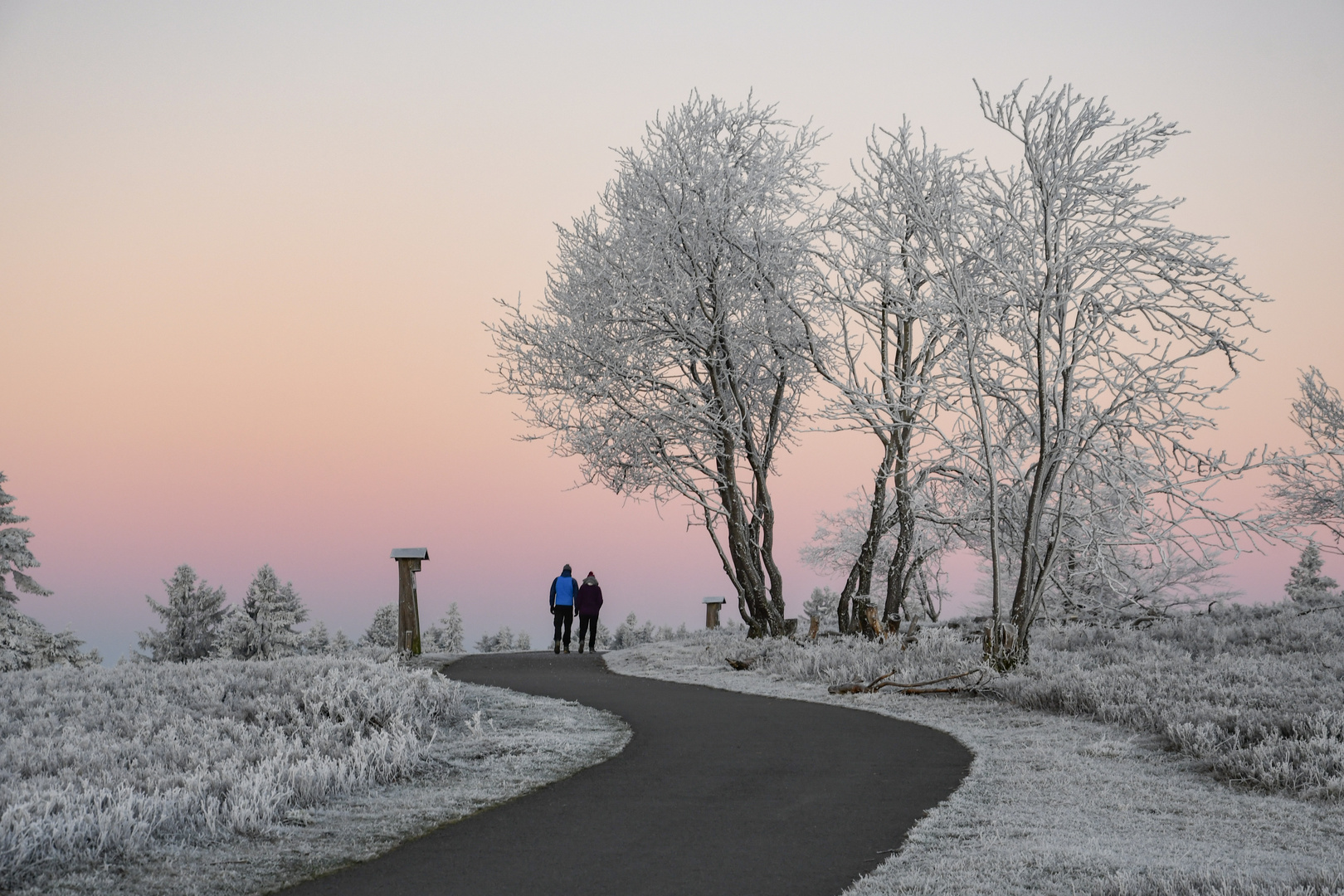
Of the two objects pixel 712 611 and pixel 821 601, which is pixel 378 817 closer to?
pixel 712 611

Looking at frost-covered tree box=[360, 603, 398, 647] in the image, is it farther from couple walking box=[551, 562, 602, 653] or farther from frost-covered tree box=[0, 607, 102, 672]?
couple walking box=[551, 562, 602, 653]

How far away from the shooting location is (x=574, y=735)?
900 centimetres

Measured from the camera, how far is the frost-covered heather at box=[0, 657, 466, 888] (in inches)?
204

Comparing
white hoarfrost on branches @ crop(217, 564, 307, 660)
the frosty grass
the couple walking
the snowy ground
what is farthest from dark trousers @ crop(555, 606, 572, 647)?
white hoarfrost on branches @ crop(217, 564, 307, 660)

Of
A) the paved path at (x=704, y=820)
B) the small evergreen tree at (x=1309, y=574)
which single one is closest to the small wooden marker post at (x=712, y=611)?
the paved path at (x=704, y=820)

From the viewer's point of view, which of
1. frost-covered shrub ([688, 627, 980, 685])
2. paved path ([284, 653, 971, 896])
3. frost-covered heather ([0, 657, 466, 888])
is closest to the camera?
paved path ([284, 653, 971, 896])

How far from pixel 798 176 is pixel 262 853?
18.0m

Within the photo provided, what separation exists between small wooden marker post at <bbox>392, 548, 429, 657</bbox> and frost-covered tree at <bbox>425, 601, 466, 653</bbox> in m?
33.3

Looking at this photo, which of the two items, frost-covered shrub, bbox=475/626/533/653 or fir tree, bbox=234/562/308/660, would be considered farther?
frost-covered shrub, bbox=475/626/533/653

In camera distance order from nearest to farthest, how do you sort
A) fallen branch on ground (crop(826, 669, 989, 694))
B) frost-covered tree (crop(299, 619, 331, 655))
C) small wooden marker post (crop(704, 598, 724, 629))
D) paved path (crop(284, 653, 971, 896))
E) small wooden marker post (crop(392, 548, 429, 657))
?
1. paved path (crop(284, 653, 971, 896))
2. fallen branch on ground (crop(826, 669, 989, 694))
3. small wooden marker post (crop(392, 548, 429, 657))
4. small wooden marker post (crop(704, 598, 724, 629))
5. frost-covered tree (crop(299, 619, 331, 655))

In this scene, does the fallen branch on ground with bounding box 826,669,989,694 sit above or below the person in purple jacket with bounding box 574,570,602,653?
below

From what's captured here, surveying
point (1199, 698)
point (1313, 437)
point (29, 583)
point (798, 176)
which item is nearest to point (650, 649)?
point (798, 176)

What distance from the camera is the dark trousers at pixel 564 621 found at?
21062mm

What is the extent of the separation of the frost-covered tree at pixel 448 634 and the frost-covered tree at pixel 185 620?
1605 centimetres
